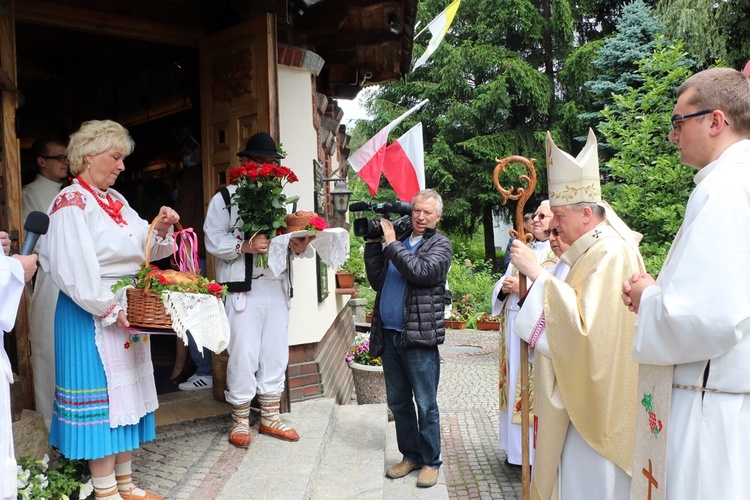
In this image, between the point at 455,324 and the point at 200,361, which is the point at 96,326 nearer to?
the point at 200,361

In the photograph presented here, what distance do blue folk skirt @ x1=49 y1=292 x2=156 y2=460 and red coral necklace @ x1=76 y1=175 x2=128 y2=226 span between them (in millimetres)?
462

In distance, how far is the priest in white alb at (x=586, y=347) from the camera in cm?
268

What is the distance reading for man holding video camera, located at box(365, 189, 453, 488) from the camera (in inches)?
157

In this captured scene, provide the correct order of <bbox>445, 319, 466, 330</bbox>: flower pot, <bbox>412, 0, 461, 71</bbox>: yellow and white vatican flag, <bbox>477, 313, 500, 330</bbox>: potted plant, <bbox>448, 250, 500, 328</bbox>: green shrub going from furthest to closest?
<bbox>448, 250, 500, 328</bbox>: green shrub, <bbox>445, 319, 466, 330</bbox>: flower pot, <bbox>477, 313, 500, 330</bbox>: potted plant, <bbox>412, 0, 461, 71</bbox>: yellow and white vatican flag

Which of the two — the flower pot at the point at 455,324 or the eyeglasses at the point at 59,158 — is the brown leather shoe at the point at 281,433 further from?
the flower pot at the point at 455,324

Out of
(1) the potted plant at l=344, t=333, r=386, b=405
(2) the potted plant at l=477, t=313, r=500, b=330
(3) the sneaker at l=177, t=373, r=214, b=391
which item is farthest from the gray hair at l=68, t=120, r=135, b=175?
(2) the potted plant at l=477, t=313, r=500, b=330

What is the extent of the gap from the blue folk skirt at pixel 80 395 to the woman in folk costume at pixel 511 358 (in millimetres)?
2807

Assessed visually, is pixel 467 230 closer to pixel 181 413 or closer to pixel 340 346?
pixel 340 346

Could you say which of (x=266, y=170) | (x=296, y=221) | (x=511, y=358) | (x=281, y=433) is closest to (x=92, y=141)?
(x=266, y=170)

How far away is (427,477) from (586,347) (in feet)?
6.14

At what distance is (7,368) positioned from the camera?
7.74 feet

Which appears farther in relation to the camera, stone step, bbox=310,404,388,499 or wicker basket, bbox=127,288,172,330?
stone step, bbox=310,404,388,499

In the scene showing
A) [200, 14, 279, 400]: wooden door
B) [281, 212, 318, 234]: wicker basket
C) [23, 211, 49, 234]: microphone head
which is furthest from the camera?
[200, 14, 279, 400]: wooden door

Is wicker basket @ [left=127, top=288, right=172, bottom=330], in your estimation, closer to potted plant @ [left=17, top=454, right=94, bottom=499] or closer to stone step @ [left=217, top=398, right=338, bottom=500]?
potted plant @ [left=17, top=454, right=94, bottom=499]
